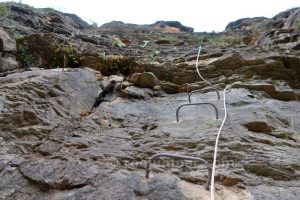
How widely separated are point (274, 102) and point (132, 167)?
3.13 meters

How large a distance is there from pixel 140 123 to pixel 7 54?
3.37m

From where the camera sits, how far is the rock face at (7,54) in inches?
263

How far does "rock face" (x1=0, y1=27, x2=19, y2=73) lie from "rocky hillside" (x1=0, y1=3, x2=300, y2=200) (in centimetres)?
3

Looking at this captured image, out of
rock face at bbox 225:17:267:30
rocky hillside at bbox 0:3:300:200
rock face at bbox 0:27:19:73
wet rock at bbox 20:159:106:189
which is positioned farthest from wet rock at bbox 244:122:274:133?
rock face at bbox 225:17:267:30

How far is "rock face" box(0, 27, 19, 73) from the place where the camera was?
22.0 feet

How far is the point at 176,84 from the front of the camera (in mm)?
7020

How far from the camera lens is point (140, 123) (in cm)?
511

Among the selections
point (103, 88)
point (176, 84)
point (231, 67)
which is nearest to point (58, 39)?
point (103, 88)

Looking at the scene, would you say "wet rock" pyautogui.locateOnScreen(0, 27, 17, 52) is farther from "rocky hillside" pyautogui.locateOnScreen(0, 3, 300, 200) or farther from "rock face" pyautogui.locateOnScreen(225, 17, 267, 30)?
"rock face" pyautogui.locateOnScreen(225, 17, 267, 30)

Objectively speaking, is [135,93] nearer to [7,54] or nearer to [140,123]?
[140,123]

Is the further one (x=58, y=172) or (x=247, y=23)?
(x=247, y=23)

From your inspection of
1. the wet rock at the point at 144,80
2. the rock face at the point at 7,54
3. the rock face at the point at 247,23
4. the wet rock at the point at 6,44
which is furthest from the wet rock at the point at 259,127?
the rock face at the point at 247,23

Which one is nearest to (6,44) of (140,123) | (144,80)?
(144,80)

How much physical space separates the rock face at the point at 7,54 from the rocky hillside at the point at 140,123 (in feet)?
0.08
